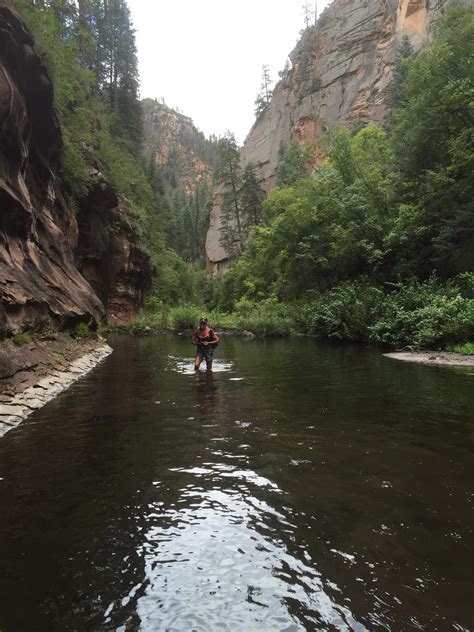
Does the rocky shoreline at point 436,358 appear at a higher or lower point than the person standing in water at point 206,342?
lower

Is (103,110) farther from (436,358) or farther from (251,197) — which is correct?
(436,358)

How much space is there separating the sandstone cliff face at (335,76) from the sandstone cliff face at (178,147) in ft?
204

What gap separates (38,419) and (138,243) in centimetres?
3286

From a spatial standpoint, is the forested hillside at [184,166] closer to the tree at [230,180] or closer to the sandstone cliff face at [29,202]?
the tree at [230,180]

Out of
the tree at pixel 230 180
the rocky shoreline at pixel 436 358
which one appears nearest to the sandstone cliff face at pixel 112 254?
the rocky shoreline at pixel 436 358

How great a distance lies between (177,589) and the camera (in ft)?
10.5

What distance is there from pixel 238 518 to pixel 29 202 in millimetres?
13374

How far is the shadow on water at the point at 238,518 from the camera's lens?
2982 millimetres

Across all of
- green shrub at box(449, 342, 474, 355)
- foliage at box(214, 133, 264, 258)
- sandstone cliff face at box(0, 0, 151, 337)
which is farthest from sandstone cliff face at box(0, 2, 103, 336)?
foliage at box(214, 133, 264, 258)

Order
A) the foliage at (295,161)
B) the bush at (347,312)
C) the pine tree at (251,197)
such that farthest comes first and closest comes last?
the pine tree at (251,197) < the foliage at (295,161) < the bush at (347,312)

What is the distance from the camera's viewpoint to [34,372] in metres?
10.8

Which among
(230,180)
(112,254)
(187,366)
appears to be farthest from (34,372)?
(230,180)

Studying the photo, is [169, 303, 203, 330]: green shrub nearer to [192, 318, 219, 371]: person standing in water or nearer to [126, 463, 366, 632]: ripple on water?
[192, 318, 219, 371]: person standing in water

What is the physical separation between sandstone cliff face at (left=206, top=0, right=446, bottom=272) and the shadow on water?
190 ft
